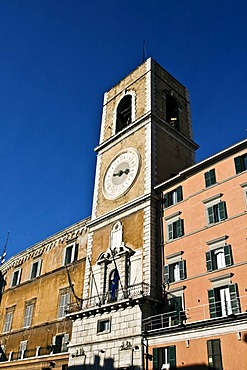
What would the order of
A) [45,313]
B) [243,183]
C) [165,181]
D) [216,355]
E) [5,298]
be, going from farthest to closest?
1. [5,298]
2. [45,313]
3. [165,181]
4. [243,183]
5. [216,355]

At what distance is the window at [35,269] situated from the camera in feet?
130

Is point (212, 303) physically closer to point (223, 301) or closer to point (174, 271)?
point (223, 301)

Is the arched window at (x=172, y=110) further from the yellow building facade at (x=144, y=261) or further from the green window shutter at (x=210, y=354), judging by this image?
the green window shutter at (x=210, y=354)

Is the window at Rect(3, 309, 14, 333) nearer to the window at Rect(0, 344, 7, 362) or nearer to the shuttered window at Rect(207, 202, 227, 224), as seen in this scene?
the window at Rect(0, 344, 7, 362)

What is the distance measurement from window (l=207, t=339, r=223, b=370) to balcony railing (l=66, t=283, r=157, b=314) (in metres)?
5.85

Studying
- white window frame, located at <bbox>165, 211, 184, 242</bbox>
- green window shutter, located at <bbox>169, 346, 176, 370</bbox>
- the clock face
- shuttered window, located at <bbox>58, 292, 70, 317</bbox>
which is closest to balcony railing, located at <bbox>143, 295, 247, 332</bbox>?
green window shutter, located at <bbox>169, 346, 176, 370</bbox>

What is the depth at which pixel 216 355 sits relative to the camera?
19922mm

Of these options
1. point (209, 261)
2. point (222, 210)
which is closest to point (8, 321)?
point (209, 261)

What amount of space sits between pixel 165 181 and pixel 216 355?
13.1 m

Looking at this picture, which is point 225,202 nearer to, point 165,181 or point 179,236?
point 179,236

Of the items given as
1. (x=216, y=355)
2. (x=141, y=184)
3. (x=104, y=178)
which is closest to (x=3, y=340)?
(x=104, y=178)

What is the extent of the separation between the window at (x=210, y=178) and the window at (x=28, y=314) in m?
20.3

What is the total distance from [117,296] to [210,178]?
9.85 meters

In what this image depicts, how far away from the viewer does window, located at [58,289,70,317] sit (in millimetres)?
33188
